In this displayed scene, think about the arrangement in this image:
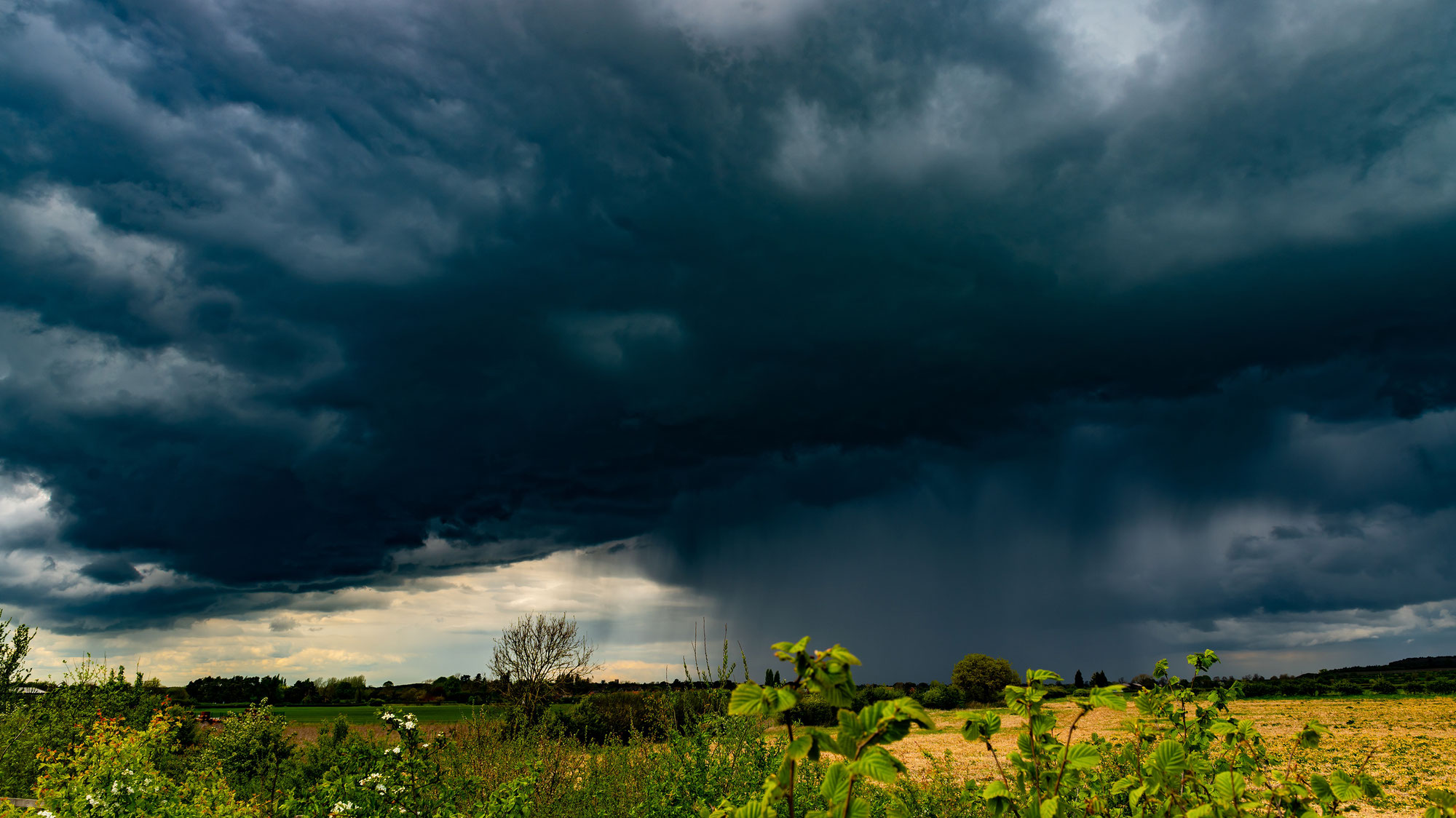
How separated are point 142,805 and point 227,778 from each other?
4.86 meters

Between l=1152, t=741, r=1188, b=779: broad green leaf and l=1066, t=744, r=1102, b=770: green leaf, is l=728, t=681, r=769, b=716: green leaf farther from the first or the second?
l=1152, t=741, r=1188, b=779: broad green leaf

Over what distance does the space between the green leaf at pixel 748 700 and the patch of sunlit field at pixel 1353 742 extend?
3.29 m

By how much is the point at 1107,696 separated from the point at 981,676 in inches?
1721

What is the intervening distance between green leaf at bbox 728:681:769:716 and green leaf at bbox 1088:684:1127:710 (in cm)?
153

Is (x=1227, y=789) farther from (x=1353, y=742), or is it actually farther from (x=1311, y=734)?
(x=1353, y=742)

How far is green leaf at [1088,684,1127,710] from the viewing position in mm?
2586

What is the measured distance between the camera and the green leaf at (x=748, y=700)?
174 centimetres

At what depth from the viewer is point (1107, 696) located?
2.64 meters

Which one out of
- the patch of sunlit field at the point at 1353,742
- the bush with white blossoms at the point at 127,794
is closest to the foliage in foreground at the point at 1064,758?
the patch of sunlit field at the point at 1353,742

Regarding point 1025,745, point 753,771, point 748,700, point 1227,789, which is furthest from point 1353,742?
point 748,700

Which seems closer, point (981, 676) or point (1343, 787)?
point (1343, 787)

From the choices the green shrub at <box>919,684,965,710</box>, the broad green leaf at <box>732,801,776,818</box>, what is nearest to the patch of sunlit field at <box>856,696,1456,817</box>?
the green shrub at <box>919,684,965,710</box>

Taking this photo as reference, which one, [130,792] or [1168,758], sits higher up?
[1168,758]

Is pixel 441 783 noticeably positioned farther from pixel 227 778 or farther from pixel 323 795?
pixel 227 778
